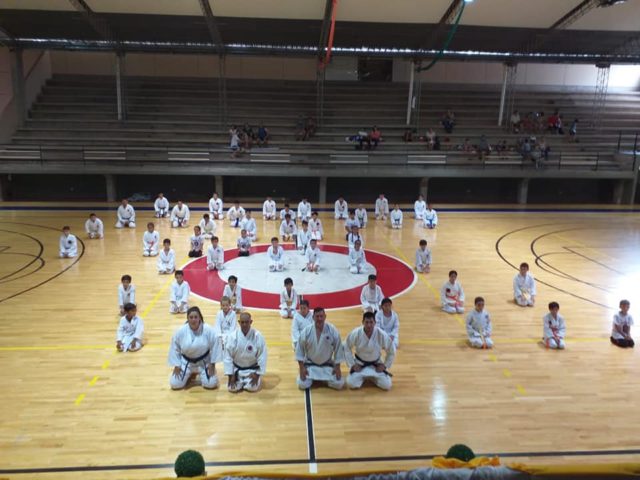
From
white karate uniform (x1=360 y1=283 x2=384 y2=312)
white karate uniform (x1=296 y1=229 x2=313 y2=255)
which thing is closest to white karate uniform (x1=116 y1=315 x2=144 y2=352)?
white karate uniform (x1=360 y1=283 x2=384 y2=312)

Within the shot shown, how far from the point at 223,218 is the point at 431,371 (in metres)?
13.9

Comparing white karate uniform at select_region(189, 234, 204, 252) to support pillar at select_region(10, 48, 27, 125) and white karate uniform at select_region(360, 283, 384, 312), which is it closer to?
white karate uniform at select_region(360, 283, 384, 312)

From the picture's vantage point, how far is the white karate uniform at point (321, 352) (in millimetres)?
7402

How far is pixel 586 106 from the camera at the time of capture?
29.1m

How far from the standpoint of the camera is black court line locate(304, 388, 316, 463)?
19.2 ft

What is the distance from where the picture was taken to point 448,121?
26469mm

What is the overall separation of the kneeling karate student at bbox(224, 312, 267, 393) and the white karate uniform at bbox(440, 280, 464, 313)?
4870 mm

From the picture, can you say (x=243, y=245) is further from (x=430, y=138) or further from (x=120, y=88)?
(x=120, y=88)

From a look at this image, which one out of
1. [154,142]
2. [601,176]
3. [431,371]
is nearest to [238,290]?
[431,371]

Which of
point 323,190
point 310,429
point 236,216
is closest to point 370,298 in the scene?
point 310,429

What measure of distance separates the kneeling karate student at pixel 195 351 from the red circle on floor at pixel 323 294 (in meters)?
3.21

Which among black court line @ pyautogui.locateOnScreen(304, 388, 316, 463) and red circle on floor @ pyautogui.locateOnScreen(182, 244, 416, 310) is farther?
red circle on floor @ pyautogui.locateOnScreen(182, 244, 416, 310)

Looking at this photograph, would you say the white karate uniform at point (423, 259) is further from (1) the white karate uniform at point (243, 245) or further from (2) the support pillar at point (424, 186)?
(2) the support pillar at point (424, 186)

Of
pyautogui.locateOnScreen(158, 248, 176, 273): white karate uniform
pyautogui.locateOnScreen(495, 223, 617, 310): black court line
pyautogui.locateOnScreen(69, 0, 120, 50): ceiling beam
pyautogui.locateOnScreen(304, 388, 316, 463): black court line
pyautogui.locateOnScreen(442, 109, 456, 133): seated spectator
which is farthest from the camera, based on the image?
pyautogui.locateOnScreen(442, 109, 456, 133): seated spectator
